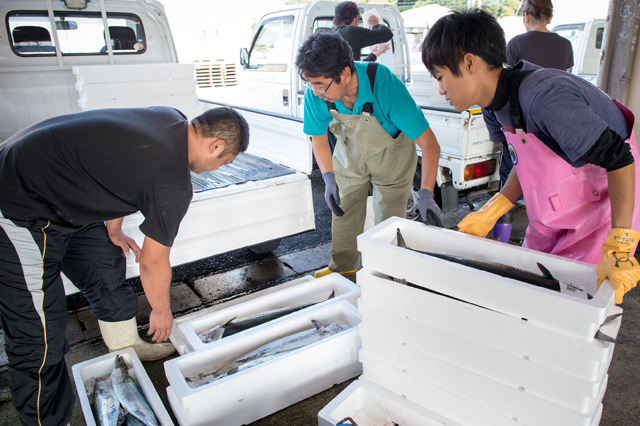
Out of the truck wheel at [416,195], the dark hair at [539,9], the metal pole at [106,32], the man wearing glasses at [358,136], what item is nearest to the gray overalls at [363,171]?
the man wearing glasses at [358,136]

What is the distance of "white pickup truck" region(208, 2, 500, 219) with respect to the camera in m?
3.90

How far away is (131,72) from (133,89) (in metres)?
0.15

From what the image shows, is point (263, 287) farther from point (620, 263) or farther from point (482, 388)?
point (620, 263)

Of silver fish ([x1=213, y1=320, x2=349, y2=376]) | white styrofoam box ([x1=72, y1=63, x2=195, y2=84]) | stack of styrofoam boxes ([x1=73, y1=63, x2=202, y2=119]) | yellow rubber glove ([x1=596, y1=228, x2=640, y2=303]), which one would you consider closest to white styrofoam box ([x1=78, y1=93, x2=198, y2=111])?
stack of styrofoam boxes ([x1=73, y1=63, x2=202, y2=119])

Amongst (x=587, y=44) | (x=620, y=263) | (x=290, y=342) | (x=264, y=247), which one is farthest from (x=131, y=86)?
(x=587, y=44)

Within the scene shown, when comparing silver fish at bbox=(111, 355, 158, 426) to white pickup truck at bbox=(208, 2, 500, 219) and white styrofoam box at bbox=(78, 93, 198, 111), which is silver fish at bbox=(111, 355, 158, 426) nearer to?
white styrofoam box at bbox=(78, 93, 198, 111)

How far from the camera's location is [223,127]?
205 centimetres

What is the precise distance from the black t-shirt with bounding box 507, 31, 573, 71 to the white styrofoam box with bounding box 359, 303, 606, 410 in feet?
10.9

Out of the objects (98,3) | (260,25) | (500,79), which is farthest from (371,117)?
(260,25)

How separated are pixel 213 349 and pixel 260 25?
5053 mm

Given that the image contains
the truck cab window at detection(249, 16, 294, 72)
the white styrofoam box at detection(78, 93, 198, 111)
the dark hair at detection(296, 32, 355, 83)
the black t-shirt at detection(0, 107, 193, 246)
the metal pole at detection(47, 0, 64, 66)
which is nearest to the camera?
the black t-shirt at detection(0, 107, 193, 246)

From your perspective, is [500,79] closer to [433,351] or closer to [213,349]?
[433,351]

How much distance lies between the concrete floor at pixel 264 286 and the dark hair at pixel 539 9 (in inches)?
80.0

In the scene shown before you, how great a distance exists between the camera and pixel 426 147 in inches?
104
